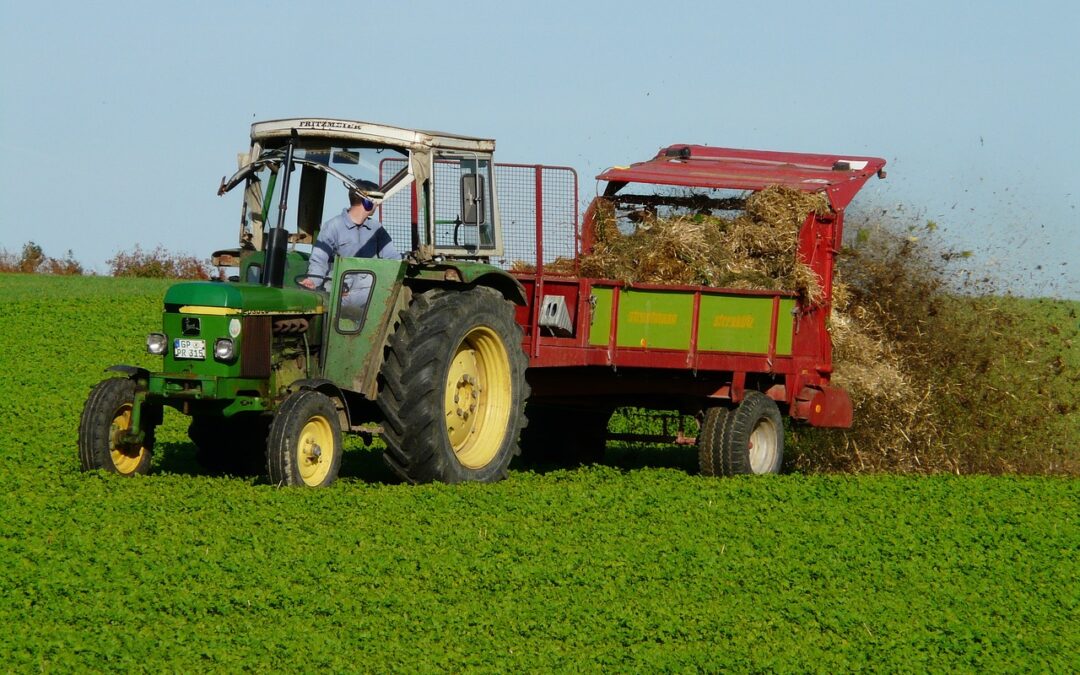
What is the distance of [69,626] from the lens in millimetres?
6109

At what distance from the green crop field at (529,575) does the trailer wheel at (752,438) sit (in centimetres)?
86

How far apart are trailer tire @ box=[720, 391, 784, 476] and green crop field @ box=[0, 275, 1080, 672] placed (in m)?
0.86

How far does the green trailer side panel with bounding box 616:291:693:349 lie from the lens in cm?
1095

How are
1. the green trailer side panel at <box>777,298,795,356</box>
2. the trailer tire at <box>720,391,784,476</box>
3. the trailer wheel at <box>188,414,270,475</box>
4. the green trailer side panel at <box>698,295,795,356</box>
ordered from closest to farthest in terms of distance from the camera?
the trailer wheel at <box>188,414,270,475</box> → the green trailer side panel at <box>698,295,795,356</box> → the trailer tire at <box>720,391,784,476</box> → the green trailer side panel at <box>777,298,795,356</box>

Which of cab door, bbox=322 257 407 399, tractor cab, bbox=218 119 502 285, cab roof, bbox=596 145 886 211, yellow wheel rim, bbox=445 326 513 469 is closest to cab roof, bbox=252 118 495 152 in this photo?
tractor cab, bbox=218 119 502 285

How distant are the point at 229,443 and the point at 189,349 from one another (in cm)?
167

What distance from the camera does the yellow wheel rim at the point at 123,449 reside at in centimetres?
915

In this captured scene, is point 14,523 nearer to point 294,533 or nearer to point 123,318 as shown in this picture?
point 294,533

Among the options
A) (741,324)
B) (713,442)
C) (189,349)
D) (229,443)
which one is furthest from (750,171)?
(189,349)

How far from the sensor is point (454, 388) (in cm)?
987

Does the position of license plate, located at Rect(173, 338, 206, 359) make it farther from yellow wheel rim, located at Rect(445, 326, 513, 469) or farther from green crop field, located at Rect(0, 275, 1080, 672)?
yellow wheel rim, located at Rect(445, 326, 513, 469)

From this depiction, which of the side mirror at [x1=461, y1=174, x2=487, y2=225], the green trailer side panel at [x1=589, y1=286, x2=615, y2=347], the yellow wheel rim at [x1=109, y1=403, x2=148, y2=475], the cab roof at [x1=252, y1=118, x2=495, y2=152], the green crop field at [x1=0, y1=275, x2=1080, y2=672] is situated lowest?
the green crop field at [x1=0, y1=275, x2=1080, y2=672]

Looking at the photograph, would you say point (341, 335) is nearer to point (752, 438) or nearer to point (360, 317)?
point (360, 317)

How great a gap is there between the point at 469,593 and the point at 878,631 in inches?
74.1
